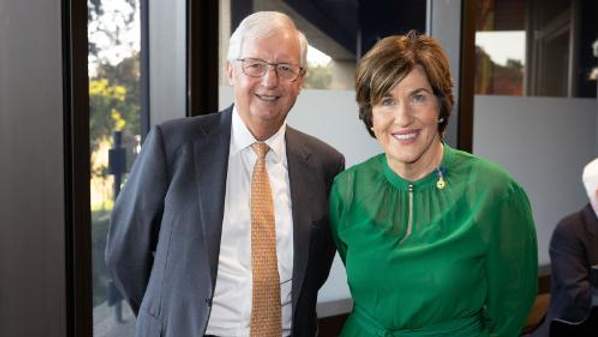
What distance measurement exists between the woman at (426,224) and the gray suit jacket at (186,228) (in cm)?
13

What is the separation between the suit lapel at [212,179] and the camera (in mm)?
1648

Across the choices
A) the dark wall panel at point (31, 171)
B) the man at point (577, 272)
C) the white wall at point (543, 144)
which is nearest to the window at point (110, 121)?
the dark wall panel at point (31, 171)

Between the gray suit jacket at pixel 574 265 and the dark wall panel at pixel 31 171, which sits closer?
the dark wall panel at pixel 31 171

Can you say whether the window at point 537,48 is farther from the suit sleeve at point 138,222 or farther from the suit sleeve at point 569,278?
the suit sleeve at point 138,222

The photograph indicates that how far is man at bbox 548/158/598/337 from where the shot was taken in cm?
287

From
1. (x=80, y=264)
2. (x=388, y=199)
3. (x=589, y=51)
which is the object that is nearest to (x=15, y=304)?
(x=80, y=264)

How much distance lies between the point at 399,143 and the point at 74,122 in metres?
0.88

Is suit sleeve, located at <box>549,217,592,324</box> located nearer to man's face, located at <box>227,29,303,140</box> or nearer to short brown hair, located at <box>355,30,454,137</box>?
short brown hair, located at <box>355,30,454,137</box>

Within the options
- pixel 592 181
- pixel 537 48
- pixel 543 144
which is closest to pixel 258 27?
pixel 592 181

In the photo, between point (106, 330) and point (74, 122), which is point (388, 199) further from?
point (106, 330)

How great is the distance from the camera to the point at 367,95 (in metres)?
1.72

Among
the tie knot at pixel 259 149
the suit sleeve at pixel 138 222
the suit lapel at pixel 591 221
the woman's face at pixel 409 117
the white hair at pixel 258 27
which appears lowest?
the suit lapel at pixel 591 221

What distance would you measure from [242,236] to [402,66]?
595 mm

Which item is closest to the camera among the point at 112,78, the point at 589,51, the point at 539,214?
the point at 112,78
